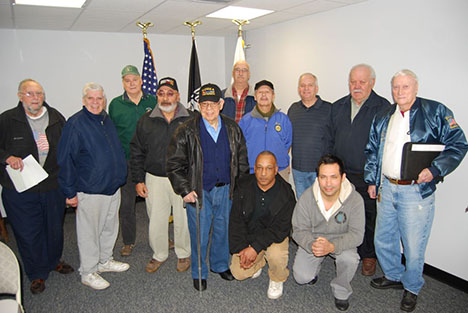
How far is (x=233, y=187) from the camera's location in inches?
109

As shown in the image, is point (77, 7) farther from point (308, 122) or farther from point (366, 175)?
point (366, 175)

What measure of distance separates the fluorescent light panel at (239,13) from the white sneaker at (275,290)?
2.89m

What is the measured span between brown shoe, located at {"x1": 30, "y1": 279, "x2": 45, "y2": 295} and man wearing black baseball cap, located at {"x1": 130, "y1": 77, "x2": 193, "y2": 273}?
0.91m

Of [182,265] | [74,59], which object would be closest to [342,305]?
[182,265]

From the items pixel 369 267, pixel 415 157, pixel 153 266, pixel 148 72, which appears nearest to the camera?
pixel 415 157

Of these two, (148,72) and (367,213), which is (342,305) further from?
(148,72)

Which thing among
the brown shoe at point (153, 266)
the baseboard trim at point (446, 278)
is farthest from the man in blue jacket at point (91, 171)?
the baseboard trim at point (446, 278)

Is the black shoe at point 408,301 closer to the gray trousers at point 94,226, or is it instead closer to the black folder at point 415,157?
the black folder at point 415,157

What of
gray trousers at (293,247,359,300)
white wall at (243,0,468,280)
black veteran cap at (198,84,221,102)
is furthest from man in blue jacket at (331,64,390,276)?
black veteran cap at (198,84,221,102)

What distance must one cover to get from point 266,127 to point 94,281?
2.12 m

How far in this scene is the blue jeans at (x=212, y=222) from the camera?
109 inches

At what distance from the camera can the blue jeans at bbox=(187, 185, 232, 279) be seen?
A: 2.76 m

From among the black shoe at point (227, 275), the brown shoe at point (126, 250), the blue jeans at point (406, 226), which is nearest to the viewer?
the blue jeans at point (406, 226)

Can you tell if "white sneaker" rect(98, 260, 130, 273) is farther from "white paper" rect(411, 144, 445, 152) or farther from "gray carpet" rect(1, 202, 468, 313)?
"white paper" rect(411, 144, 445, 152)
